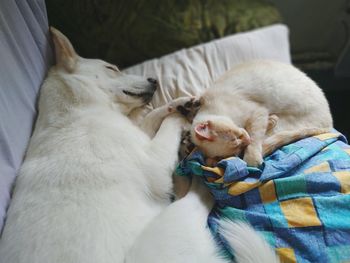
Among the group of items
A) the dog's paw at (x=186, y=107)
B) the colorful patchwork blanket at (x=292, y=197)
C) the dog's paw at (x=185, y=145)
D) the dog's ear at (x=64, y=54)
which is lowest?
the colorful patchwork blanket at (x=292, y=197)

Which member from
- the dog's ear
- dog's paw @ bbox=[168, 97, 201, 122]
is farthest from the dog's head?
dog's paw @ bbox=[168, 97, 201, 122]

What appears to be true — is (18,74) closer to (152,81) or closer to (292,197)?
(152,81)

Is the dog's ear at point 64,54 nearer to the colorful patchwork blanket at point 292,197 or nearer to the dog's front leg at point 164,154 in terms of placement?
the dog's front leg at point 164,154

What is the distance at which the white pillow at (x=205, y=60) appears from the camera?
57.9 inches

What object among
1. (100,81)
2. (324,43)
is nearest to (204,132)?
(100,81)

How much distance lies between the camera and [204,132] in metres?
1.12

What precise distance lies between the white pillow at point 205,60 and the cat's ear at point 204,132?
336mm

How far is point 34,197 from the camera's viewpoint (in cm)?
99

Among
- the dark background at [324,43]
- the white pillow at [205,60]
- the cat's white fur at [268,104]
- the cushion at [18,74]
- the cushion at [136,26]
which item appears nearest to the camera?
the cushion at [18,74]

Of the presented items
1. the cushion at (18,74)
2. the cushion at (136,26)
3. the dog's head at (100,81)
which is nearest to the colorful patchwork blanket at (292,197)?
the dog's head at (100,81)

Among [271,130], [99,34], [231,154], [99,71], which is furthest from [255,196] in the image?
[99,34]

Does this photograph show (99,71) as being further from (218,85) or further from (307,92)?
(307,92)

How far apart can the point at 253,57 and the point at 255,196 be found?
0.77 meters

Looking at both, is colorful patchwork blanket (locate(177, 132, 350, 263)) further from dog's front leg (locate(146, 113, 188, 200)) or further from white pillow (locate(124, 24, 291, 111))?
white pillow (locate(124, 24, 291, 111))
